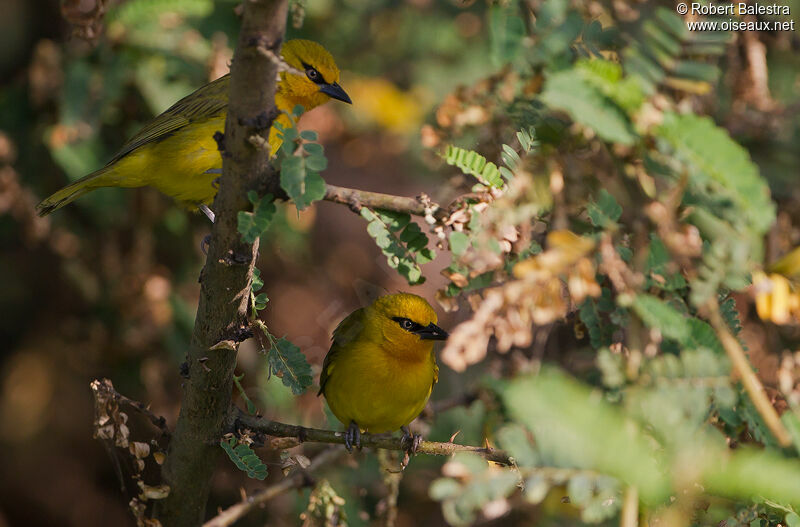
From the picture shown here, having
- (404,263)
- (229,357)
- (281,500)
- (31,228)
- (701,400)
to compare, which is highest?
(701,400)

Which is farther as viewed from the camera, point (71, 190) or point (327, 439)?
point (71, 190)

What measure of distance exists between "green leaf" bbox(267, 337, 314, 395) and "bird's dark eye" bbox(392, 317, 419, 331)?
3.11 feet

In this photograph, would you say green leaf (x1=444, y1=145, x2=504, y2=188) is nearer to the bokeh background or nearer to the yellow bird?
the yellow bird

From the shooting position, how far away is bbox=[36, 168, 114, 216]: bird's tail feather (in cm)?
356

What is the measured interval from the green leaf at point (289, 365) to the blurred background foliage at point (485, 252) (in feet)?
1.67

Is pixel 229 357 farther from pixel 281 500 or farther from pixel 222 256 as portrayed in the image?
pixel 281 500

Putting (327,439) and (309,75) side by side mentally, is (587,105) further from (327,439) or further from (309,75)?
(309,75)

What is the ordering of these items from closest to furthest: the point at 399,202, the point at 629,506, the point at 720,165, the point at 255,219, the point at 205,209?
the point at 629,506, the point at 720,165, the point at 255,219, the point at 399,202, the point at 205,209

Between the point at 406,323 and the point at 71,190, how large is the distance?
5.42 feet

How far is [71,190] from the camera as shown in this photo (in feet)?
11.8

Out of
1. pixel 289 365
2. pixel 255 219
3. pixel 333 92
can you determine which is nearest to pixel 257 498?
pixel 289 365

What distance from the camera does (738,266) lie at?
5.68 feet

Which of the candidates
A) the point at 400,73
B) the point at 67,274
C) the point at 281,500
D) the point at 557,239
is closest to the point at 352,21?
the point at 400,73

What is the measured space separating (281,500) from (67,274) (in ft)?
6.20
